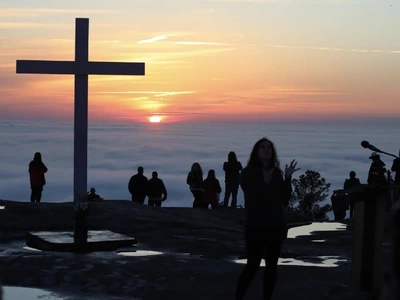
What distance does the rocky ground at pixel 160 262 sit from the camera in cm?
948

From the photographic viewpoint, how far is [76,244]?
12.7 m

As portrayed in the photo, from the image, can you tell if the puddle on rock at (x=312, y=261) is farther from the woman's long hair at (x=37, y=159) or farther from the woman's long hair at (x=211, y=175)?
the woman's long hair at (x=37, y=159)

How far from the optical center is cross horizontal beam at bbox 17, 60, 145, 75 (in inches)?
540

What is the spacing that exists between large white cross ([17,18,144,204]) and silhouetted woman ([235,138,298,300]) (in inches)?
252

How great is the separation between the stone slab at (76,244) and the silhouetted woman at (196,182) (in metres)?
8.54

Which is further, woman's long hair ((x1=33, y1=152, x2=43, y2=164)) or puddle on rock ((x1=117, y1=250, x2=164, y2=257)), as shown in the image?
woman's long hair ((x1=33, y1=152, x2=43, y2=164))

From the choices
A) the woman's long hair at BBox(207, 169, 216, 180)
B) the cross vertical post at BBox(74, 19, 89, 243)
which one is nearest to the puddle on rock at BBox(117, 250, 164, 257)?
the cross vertical post at BBox(74, 19, 89, 243)

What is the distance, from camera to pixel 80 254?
12.3 metres

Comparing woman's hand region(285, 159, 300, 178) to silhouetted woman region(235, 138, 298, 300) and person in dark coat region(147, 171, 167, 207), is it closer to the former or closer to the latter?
silhouetted woman region(235, 138, 298, 300)

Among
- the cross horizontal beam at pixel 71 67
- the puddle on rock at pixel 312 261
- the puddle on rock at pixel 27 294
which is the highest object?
the cross horizontal beam at pixel 71 67

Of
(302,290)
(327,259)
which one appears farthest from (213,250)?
(302,290)

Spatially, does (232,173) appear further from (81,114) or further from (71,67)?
(71,67)

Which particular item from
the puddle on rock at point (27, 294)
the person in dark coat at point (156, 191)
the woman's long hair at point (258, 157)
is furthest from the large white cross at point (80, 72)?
the person in dark coat at point (156, 191)

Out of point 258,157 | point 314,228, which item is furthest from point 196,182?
point 258,157
